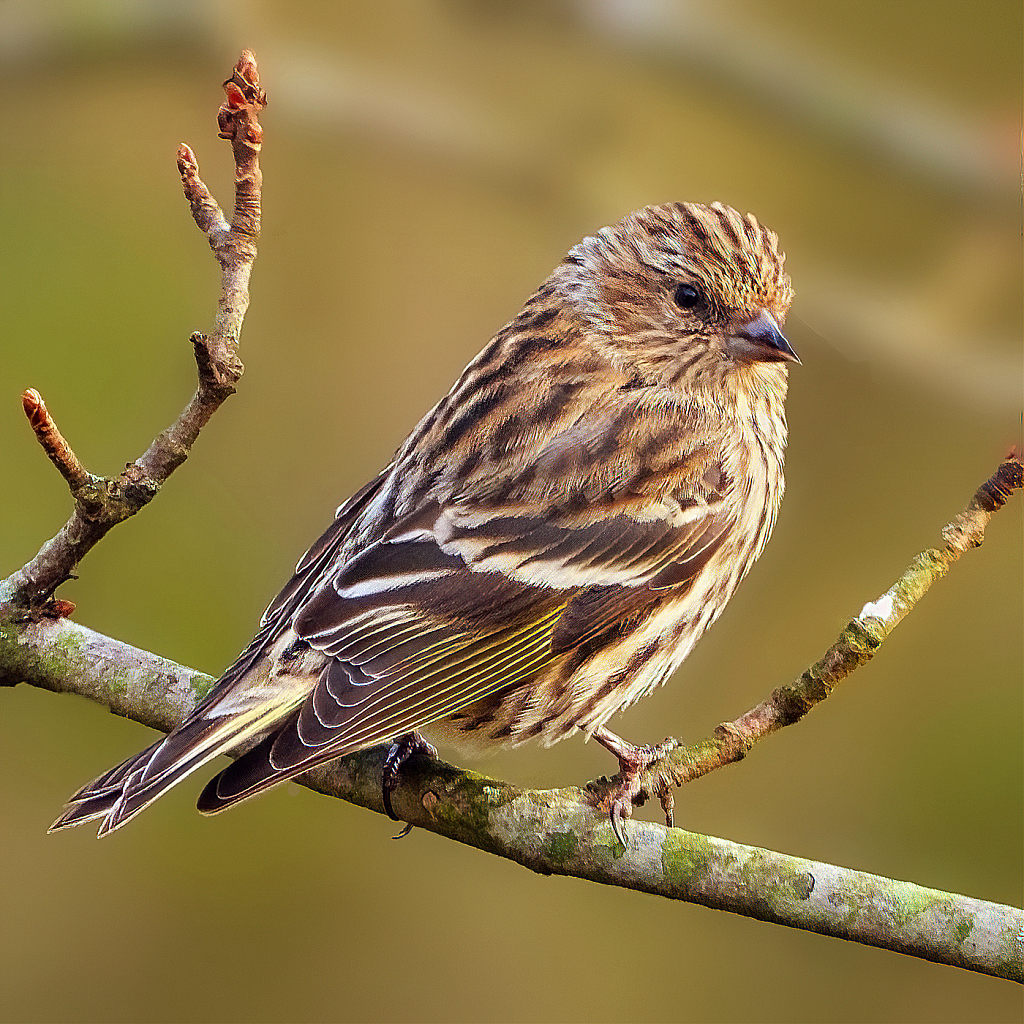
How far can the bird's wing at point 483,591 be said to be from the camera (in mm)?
2355

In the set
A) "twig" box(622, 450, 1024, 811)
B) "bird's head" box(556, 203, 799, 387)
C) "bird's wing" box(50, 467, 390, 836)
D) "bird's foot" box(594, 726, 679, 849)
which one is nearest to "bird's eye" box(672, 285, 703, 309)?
"bird's head" box(556, 203, 799, 387)

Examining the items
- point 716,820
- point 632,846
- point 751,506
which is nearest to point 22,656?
point 632,846

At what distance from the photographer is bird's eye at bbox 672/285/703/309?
2.73 meters

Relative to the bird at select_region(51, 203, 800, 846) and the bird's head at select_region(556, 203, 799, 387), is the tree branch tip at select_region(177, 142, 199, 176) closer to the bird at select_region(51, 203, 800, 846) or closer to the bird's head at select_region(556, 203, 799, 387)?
the bird at select_region(51, 203, 800, 846)

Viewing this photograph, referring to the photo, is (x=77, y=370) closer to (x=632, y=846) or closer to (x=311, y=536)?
(x=311, y=536)

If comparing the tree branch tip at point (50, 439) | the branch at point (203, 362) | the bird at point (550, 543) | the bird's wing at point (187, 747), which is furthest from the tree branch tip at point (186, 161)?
the bird's wing at point (187, 747)

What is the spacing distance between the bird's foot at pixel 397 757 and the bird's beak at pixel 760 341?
3.40ft

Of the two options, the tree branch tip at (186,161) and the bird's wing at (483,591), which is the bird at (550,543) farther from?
the tree branch tip at (186,161)

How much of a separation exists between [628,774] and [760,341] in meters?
0.92

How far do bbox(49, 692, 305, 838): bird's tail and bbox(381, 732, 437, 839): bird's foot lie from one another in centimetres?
32

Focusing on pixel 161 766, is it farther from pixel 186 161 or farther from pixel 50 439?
pixel 186 161

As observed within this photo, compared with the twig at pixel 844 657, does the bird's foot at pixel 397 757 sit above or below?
below

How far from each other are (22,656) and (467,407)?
1054mm

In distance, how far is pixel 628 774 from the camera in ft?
7.74
